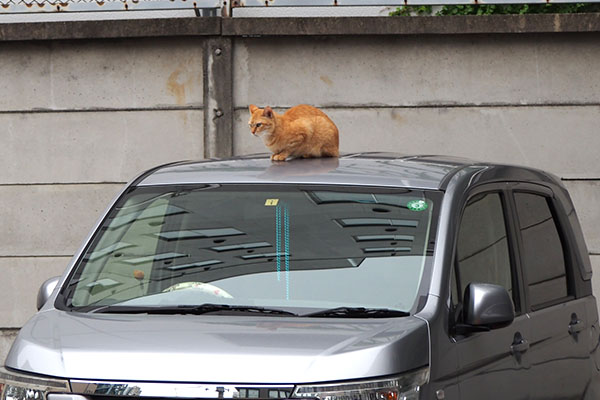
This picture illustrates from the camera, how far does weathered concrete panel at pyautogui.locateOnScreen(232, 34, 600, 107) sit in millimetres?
10266

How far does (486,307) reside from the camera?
4.38m

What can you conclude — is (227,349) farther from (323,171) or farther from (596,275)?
(596,275)

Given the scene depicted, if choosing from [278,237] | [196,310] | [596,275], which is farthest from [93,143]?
[196,310]

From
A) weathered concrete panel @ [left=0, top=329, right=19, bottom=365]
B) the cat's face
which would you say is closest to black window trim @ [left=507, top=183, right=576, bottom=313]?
the cat's face

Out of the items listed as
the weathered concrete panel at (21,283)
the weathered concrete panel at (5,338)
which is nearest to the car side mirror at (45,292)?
the weathered concrete panel at (21,283)

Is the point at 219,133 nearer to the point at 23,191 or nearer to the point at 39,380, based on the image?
the point at 23,191

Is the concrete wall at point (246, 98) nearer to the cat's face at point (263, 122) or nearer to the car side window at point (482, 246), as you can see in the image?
the cat's face at point (263, 122)

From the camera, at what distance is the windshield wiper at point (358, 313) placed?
4344 millimetres

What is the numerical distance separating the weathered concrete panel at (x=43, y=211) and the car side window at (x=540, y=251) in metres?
5.38

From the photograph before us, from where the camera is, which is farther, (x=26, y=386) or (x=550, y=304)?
(x=550, y=304)

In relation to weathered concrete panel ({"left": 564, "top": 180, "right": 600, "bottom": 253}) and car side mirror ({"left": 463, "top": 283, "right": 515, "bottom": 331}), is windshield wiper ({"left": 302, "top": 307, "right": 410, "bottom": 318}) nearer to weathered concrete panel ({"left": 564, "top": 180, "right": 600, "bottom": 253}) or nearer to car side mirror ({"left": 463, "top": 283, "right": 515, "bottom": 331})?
car side mirror ({"left": 463, "top": 283, "right": 515, "bottom": 331})

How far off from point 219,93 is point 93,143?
125cm

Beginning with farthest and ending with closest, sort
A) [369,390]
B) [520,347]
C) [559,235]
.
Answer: [559,235] → [520,347] → [369,390]

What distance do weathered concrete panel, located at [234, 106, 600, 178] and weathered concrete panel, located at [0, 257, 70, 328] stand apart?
6.72 ft
